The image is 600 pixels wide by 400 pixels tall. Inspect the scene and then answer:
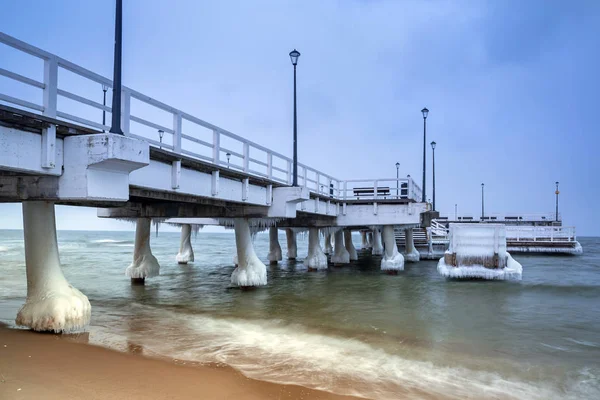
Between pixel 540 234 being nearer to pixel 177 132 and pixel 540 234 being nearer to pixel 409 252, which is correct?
pixel 409 252

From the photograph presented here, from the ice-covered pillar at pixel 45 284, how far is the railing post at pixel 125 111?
274 centimetres

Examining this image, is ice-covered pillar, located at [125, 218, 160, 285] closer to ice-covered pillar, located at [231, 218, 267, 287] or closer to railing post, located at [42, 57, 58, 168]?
ice-covered pillar, located at [231, 218, 267, 287]

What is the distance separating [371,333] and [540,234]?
52.2 m

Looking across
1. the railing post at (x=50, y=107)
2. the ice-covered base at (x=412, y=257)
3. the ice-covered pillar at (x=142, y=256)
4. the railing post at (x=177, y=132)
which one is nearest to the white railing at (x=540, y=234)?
the ice-covered base at (x=412, y=257)

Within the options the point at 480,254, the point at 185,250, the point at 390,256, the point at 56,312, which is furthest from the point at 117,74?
the point at 185,250

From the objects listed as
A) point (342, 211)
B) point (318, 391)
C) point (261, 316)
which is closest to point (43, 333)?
point (261, 316)

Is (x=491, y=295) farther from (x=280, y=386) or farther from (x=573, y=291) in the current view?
(x=280, y=386)

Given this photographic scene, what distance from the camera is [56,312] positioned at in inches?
393

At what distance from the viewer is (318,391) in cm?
666

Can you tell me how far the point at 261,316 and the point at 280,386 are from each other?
6.85 m

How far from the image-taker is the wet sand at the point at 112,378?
6.25 m

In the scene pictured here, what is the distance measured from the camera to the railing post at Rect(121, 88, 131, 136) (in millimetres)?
9834

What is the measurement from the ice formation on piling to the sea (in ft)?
10.1

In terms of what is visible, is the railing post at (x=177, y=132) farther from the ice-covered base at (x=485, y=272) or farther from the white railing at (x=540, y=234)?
the white railing at (x=540, y=234)
